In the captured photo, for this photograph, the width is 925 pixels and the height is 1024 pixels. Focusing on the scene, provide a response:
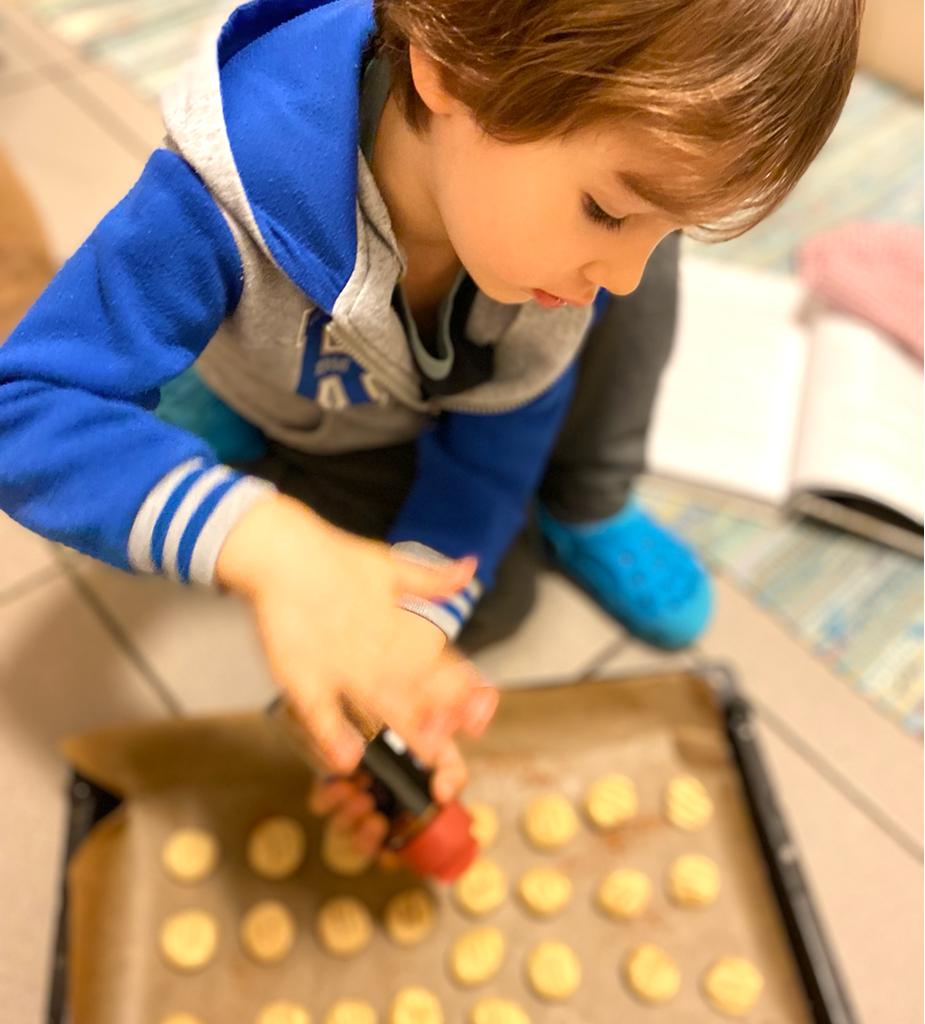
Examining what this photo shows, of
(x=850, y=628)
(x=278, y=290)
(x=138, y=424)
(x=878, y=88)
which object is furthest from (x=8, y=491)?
(x=878, y=88)

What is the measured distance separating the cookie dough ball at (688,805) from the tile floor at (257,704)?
0.29ft

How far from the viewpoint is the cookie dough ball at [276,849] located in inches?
27.8

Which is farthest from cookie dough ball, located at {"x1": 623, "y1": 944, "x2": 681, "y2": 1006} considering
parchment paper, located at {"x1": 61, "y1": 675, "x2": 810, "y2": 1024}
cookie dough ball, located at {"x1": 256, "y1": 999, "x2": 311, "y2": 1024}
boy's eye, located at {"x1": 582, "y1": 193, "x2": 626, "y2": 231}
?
boy's eye, located at {"x1": 582, "y1": 193, "x2": 626, "y2": 231}

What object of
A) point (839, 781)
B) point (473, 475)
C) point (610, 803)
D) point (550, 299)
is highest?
point (550, 299)

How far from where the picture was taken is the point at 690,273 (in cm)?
111

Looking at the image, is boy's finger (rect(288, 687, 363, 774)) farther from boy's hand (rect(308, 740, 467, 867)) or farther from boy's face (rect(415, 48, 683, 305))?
boy's hand (rect(308, 740, 467, 867))

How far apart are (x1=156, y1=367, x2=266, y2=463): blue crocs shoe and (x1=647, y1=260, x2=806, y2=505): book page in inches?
17.0

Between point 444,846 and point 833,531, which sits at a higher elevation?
point 444,846

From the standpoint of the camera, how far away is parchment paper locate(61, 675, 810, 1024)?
2.19 feet

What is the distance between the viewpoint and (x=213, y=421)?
2.35 feet

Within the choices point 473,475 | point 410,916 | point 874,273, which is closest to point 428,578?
point 473,475

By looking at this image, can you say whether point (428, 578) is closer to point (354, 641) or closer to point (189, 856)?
point (354, 641)

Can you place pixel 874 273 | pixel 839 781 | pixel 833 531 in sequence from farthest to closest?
pixel 874 273
pixel 833 531
pixel 839 781

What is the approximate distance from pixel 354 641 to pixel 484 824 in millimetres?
466
